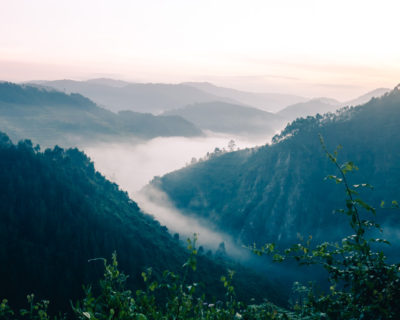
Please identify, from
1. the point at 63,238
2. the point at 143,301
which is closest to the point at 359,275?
the point at 143,301

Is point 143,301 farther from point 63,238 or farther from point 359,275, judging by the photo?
point 63,238

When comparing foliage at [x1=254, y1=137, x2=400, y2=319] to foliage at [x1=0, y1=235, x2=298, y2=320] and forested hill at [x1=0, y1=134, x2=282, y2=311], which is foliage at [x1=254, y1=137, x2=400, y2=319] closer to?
foliage at [x1=0, y1=235, x2=298, y2=320]

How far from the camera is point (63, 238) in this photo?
10594cm

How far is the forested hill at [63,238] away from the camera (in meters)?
90.4

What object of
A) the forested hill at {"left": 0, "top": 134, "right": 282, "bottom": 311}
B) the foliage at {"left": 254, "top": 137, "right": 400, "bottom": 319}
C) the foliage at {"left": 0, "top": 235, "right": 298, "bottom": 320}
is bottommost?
the forested hill at {"left": 0, "top": 134, "right": 282, "bottom": 311}

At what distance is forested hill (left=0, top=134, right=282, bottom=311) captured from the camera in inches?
3558

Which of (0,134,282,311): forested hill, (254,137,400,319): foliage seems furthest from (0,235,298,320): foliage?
(0,134,282,311): forested hill

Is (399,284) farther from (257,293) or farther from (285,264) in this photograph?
(285,264)

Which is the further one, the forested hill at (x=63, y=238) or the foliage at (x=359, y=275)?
the forested hill at (x=63, y=238)

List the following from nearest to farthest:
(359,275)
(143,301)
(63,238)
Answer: (143,301)
(359,275)
(63,238)

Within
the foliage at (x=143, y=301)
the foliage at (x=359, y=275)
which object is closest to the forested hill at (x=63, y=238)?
the foliage at (x=143, y=301)

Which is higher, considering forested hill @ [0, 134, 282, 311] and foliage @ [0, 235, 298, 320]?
foliage @ [0, 235, 298, 320]

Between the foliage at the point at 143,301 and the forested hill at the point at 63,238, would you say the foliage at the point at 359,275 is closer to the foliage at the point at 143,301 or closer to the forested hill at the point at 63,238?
the foliage at the point at 143,301

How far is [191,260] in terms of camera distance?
19.6 ft
